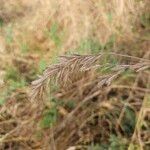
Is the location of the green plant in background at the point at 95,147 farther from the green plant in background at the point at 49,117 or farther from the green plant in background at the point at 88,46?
the green plant in background at the point at 88,46

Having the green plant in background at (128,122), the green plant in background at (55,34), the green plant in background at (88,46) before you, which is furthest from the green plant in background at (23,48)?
the green plant in background at (128,122)

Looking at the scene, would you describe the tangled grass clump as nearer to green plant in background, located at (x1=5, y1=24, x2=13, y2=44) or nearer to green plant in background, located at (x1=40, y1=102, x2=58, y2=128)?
green plant in background, located at (x1=40, y1=102, x2=58, y2=128)

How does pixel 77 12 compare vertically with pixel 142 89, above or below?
above

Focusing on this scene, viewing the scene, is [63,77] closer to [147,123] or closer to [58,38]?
[147,123]

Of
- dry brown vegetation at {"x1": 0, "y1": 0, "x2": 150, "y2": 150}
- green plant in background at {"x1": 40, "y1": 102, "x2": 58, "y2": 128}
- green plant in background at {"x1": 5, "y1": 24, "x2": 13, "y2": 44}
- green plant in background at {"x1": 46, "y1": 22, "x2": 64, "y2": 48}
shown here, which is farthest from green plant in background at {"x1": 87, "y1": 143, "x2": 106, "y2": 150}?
green plant in background at {"x1": 5, "y1": 24, "x2": 13, "y2": 44}

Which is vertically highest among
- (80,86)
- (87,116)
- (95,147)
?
(80,86)

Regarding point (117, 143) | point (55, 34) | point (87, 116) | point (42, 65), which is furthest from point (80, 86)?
point (55, 34)

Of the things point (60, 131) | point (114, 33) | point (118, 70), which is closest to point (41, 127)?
point (60, 131)

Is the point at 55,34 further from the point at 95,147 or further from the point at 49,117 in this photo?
the point at 95,147
